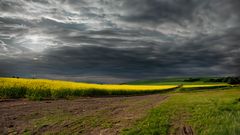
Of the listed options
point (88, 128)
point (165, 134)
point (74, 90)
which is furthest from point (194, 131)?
point (74, 90)

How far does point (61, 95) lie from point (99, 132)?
74.2ft

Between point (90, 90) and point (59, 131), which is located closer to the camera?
point (59, 131)

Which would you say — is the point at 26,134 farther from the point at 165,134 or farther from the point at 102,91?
the point at 102,91

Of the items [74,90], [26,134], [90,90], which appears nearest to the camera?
[26,134]

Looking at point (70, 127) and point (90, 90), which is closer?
point (70, 127)

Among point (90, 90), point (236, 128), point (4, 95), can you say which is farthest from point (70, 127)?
point (90, 90)

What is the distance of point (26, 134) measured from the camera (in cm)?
1002

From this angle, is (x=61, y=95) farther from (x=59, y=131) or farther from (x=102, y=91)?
(x=59, y=131)

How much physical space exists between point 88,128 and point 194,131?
474 cm

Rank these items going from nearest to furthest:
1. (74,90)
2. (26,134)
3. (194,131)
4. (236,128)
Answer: (26,134), (236,128), (194,131), (74,90)

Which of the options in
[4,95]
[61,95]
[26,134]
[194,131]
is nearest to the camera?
[26,134]

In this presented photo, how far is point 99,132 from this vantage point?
10.9m

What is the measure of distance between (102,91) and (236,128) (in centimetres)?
3653

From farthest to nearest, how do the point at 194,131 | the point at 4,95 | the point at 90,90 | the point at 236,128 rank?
the point at 90,90 < the point at 4,95 < the point at 194,131 < the point at 236,128
